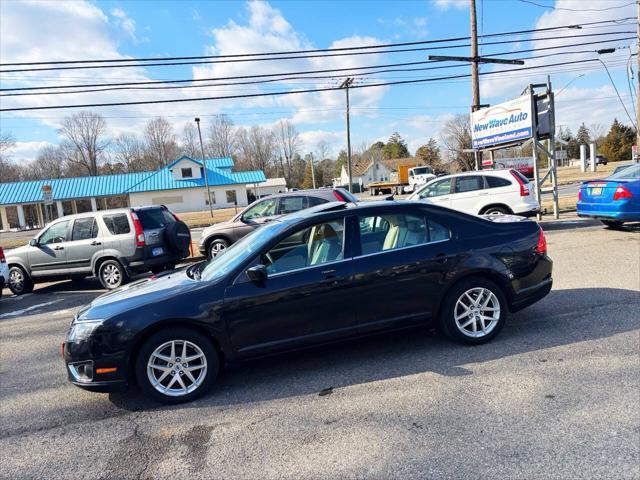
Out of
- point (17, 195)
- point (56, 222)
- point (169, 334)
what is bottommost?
point (169, 334)

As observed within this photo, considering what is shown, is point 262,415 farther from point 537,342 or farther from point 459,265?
point 537,342

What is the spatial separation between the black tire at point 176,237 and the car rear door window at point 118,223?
0.82 metres

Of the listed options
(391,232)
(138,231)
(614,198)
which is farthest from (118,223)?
(614,198)

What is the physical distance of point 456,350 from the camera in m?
4.37

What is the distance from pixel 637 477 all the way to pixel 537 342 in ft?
6.71

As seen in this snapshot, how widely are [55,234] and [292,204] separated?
553cm

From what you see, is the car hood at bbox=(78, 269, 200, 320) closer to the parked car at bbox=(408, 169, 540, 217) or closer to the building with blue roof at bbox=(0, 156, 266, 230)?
the parked car at bbox=(408, 169, 540, 217)

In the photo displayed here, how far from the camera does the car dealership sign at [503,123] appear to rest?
556 inches

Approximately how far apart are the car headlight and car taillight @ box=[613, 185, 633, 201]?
34.9 ft

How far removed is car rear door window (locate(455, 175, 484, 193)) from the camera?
1163 centimetres

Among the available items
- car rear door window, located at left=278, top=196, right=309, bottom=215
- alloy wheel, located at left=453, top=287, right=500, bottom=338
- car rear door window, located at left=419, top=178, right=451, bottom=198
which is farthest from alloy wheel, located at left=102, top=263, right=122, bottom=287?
car rear door window, located at left=419, top=178, right=451, bottom=198

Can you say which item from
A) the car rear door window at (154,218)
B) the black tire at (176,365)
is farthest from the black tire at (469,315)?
the car rear door window at (154,218)

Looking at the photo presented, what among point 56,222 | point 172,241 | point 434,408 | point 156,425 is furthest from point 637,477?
point 56,222

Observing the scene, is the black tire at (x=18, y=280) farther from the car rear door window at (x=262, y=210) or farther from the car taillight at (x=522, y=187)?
the car taillight at (x=522, y=187)
